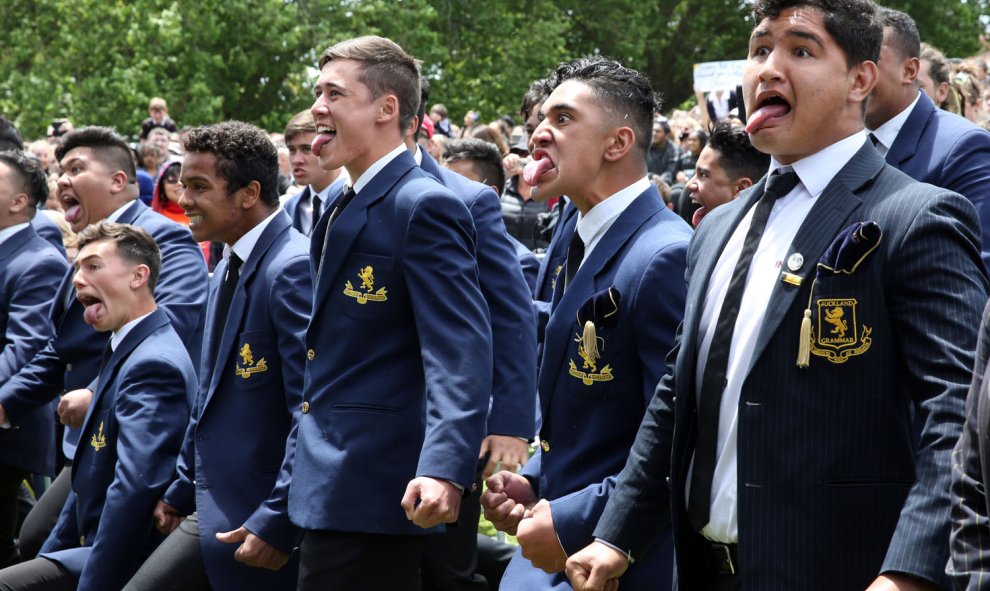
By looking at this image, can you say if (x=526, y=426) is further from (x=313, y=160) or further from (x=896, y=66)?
(x=313, y=160)

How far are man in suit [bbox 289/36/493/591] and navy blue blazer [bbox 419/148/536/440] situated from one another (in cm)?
25

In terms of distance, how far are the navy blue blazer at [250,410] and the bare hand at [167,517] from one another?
317mm

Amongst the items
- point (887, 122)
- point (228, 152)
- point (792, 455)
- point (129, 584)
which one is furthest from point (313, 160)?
point (792, 455)

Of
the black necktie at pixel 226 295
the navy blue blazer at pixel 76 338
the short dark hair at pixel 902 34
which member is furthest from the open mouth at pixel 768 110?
the navy blue blazer at pixel 76 338

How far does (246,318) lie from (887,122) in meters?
2.62

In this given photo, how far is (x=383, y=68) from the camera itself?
4602mm

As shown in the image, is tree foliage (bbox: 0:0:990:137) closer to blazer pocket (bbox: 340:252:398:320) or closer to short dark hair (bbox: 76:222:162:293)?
short dark hair (bbox: 76:222:162:293)

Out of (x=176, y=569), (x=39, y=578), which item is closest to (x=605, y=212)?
(x=176, y=569)

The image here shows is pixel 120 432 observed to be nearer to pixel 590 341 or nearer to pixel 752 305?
pixel 590 341

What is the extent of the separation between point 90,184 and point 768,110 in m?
5.37

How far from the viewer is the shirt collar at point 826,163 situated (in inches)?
115

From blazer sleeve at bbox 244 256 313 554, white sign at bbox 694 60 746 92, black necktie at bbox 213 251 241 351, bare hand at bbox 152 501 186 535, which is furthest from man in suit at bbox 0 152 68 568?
white sign at bbox 694 60 746 92

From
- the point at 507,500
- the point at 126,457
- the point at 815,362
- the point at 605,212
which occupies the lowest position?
the point at 126,457

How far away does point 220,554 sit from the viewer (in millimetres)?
4855
